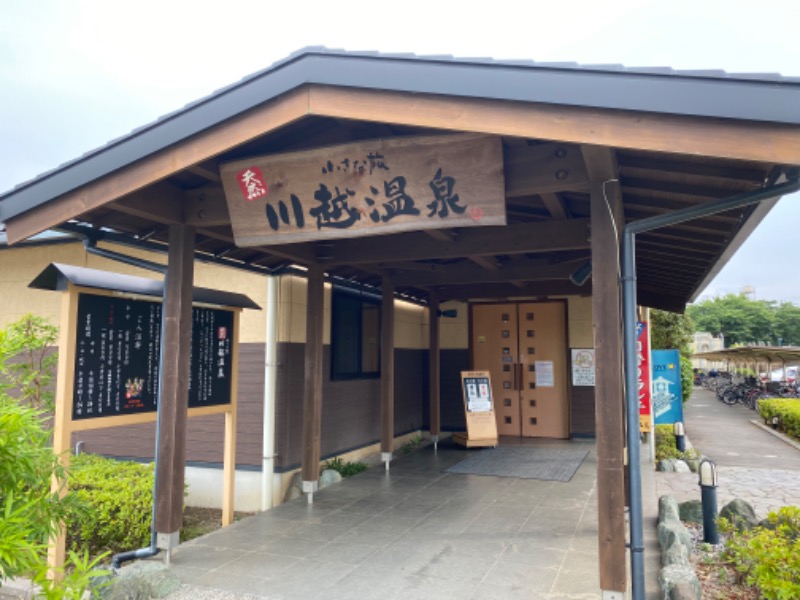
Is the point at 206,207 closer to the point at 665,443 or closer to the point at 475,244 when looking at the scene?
the point at 475,244

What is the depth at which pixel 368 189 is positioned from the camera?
12.7 ft

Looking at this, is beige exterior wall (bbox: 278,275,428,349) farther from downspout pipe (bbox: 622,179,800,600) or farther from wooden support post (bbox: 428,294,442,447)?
downspout pipe (bbox: 622,179,800,600)

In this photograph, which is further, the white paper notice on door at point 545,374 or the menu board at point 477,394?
the white paper notice on door at point 545,374

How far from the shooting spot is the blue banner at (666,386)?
9.66m

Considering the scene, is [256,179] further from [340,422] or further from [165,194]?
[340,422]

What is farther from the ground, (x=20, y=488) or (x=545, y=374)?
(x=545, y=374)

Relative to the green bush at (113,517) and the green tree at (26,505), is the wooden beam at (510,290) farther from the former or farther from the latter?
the green tree at (26,505)

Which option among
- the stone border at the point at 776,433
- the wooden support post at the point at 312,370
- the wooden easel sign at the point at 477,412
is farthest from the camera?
the stone border at the point at 776,433

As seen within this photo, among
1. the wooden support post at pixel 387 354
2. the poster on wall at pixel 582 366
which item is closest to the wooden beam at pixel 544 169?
the wooden support post at pixel 387 354

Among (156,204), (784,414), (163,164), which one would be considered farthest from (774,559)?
(784,414)

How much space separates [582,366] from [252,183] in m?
8.08

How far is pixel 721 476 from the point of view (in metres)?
8.87

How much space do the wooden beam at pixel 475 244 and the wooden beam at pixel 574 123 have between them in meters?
2.12

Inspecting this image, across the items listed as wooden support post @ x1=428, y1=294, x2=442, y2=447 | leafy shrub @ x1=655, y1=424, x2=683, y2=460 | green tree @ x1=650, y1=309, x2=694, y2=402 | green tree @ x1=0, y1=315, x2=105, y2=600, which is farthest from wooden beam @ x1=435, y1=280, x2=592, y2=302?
green tree @ x1=0, y1=315, x2=105, y2=600
